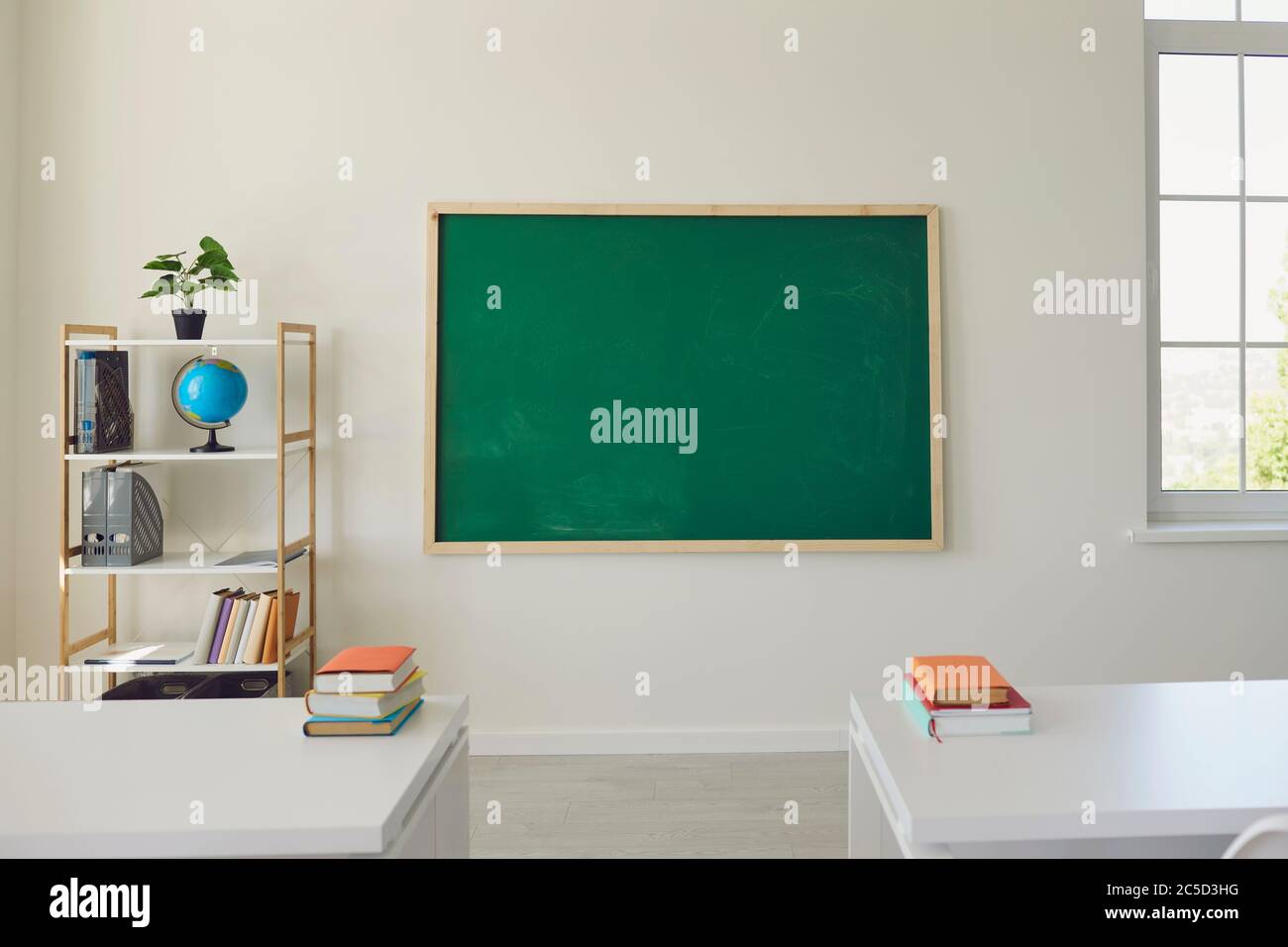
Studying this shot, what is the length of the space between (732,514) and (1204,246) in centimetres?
200

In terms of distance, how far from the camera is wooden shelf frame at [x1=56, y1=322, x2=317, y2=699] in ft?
10.2

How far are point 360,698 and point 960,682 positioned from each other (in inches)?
40.6

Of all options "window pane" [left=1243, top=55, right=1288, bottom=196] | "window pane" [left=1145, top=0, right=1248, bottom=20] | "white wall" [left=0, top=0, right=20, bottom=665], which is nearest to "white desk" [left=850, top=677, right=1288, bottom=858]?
"window pane" [left=1243, top=55, right=1288, bottom=196]

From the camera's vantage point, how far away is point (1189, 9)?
3619 millimetres

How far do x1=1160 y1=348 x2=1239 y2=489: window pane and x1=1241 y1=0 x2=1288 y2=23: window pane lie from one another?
47.7 inches

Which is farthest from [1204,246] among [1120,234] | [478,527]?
[478,527]

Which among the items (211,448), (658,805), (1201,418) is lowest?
(658,805)

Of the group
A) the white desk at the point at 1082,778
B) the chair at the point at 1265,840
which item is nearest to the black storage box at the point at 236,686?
the white desk at the point at 1082,778

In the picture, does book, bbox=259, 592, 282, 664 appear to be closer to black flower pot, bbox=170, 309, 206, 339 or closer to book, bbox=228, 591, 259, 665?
book, bbox=228, 591, 259, 665

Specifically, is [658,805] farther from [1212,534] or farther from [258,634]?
[1212,534]

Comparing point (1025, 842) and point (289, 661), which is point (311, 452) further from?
point (1025, 842)

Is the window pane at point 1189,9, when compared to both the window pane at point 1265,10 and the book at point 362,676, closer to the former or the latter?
the window pane at point 1265,10

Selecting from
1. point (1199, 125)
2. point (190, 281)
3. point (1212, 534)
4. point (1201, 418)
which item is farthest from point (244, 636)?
point (1199, 125)
